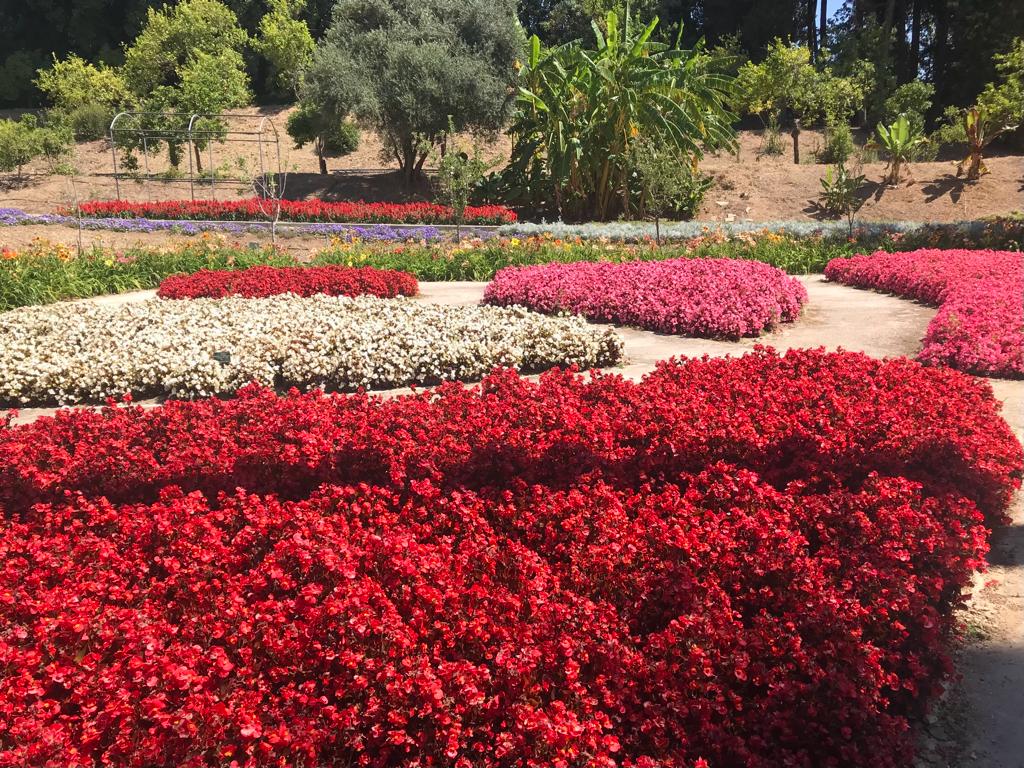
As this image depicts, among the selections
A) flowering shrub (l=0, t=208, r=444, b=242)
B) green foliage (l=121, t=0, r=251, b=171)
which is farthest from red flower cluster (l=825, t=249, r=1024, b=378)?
green foliage (l=121, t=0, r=251, b=171)

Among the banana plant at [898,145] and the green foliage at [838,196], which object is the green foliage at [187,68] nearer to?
the green foliage at [838,196]

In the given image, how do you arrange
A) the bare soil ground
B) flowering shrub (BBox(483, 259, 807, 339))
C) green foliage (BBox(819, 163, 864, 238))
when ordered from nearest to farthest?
flowering shrub (BBox(483, 259, 807, 339))
green foliage (BBox(819, 163, 864, 238))
the bare soil ground

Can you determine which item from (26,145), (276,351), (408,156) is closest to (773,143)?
(408,156)

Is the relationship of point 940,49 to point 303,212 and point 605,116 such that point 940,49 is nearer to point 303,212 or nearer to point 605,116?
point 605,116

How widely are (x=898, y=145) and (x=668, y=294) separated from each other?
16195 mm

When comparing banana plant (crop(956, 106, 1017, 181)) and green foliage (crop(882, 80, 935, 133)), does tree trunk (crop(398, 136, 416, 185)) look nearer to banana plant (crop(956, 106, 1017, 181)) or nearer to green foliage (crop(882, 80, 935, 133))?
green foliage (crop(882, 80, 935, 133))

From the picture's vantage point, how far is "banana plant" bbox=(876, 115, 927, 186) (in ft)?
69.5

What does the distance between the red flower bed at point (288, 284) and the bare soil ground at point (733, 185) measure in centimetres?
1263

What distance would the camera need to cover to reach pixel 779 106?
98.2 ft

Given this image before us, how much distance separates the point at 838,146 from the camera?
24.8 metres

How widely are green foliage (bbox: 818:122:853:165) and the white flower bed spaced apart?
2069 centimetres

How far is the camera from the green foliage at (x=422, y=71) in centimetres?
2569

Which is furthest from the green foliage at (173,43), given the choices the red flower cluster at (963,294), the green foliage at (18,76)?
the red flower cluster at (963,294)

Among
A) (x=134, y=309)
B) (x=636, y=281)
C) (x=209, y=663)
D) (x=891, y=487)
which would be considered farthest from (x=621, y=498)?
(x=134, y=309)
